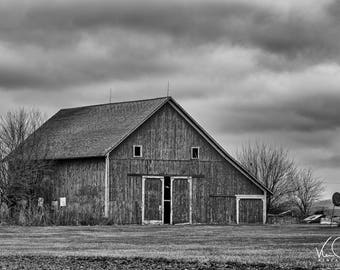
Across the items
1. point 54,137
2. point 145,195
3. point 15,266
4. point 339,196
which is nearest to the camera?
point 15,266

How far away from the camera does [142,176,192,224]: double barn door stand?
56.9m

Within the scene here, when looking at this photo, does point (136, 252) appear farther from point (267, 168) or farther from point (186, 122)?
point (267, 168)

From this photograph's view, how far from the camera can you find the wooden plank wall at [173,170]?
56.4 meters

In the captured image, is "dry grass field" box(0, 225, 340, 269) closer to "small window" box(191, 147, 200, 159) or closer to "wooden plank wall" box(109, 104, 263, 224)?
"wooden plank wall" box(109, 104, 263, 224)

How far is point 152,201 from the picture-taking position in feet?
187

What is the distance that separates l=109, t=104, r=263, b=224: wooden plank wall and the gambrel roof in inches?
19.9

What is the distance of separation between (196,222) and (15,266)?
38307 millimetres

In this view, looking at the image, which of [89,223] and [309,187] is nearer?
[89,223]

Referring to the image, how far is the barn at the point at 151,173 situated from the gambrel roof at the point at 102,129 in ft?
0.24

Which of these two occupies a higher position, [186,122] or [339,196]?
[186,122]

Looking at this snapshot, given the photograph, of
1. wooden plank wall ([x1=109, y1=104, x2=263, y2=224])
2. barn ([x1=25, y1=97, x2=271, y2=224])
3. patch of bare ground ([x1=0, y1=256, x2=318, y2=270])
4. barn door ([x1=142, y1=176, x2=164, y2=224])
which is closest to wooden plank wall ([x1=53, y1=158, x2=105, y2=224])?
barn ([x1=25, y1=97, x2=271, y2=224])

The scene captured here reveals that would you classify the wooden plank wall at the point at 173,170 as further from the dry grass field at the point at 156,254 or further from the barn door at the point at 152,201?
the dry grass field at the point at 156,254

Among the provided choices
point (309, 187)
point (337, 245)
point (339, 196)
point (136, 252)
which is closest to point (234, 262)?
point (136, 252)

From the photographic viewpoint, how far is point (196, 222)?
192ft
